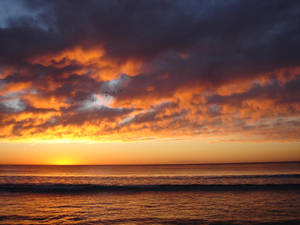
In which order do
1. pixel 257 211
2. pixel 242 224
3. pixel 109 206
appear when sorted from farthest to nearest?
1. pixel 109 206
2. pixel 257 211
3. pixel 242 224

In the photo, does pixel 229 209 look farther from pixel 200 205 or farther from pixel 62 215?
pixel 62 215

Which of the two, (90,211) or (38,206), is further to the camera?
(38,206)

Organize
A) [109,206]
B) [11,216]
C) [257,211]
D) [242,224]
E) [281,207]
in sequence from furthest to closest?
[109,206] < [281,207] < [257,211] < [11,216] < [242,224]

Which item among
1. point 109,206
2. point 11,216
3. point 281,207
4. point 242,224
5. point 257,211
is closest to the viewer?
point 242,224

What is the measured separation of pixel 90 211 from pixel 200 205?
7.73 meters

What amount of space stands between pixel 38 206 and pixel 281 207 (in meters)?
16.9

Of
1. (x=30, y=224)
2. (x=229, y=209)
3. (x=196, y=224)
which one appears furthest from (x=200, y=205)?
(x=30, y=224)

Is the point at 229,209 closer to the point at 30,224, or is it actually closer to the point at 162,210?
the point at 162,210

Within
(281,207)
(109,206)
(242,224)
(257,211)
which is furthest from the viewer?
(109,206)

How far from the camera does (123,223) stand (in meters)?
11.2

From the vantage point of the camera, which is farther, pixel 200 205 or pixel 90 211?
pixel 200 205

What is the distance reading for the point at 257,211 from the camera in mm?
13500

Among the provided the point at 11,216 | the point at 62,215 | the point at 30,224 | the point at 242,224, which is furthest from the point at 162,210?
the point at 11,216

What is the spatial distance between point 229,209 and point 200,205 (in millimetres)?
2176
